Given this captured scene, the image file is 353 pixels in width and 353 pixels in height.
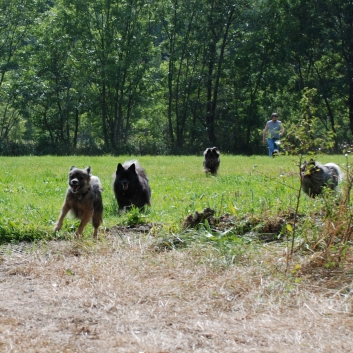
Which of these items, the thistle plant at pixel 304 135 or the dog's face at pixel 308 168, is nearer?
the thistle plant at pixel 304 135

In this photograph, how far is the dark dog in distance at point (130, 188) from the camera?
11.2m

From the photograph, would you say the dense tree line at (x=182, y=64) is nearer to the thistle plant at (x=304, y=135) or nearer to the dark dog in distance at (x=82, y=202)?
the dark dog in distance at (x=82, y=202)

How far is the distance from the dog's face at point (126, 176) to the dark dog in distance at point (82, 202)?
86.0 inches

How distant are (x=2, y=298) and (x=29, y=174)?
12930mm

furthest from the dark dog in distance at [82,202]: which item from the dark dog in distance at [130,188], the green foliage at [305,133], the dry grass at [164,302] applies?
the green foliage at [305,133]

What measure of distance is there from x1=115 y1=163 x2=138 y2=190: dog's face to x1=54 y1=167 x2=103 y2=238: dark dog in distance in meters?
2.19

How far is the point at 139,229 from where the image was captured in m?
8.55

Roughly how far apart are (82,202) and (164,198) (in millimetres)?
4062

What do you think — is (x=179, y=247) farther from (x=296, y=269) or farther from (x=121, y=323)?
(x=121, y=323)

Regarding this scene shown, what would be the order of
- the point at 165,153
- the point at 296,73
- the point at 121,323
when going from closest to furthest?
the point at 121,323, the point at 165,153, the point at 296,73

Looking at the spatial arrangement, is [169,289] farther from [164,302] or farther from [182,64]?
[182,64]

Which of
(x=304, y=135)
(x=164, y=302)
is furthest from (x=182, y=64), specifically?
(x=164, y=302)

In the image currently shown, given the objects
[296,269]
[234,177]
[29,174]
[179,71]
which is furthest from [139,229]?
[179,71]

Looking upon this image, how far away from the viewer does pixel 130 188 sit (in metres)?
11.2
